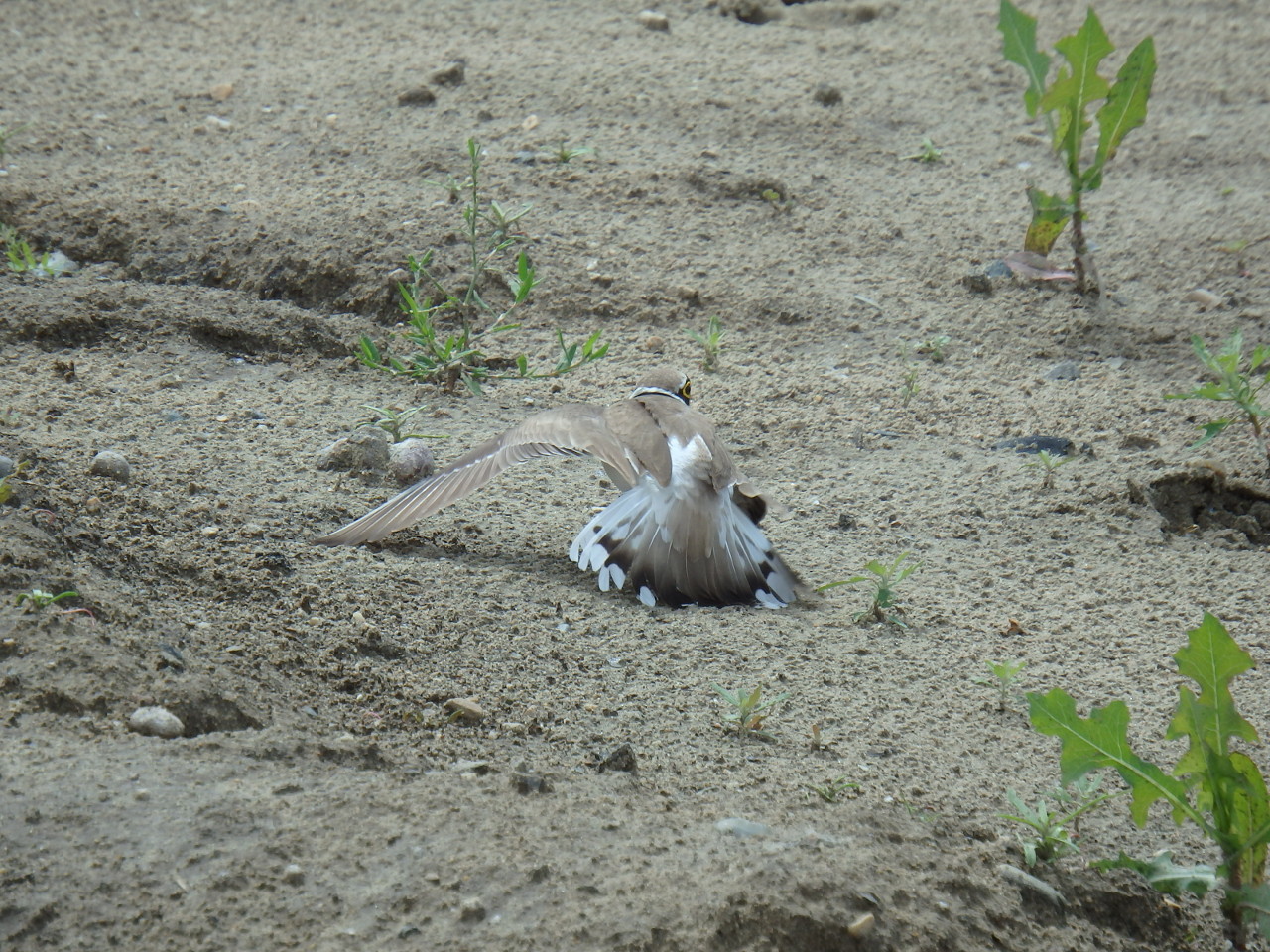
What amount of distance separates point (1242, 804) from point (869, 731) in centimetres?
85

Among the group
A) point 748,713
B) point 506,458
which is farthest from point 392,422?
point 748,713

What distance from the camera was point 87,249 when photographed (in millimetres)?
5621

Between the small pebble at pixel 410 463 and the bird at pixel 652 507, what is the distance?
0.07 meters

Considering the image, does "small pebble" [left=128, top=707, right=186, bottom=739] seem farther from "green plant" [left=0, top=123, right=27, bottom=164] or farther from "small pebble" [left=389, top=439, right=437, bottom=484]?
"green plant" [left=0, top=123, right=27, bottom=164]

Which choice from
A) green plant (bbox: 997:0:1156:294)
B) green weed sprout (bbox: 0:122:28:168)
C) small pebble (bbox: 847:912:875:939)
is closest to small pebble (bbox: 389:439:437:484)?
small pebble (bbox: 847:912:875:939)

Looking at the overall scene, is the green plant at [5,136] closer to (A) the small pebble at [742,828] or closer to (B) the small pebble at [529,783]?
(B) the small pebble at [529,783]

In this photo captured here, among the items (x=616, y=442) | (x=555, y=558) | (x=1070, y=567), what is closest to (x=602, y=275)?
(x=616, y=442)

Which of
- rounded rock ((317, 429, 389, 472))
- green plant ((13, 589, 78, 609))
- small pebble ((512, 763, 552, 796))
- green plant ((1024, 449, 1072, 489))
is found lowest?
rounded rock ((317, 429, 389, 472))

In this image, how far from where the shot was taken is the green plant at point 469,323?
4766mm

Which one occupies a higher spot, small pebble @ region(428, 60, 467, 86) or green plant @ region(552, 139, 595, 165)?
small pebble @ region(428, 60, 467, 86)

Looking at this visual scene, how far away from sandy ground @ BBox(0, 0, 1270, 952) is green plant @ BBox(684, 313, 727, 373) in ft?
0.16

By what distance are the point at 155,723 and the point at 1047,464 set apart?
9.77 feet

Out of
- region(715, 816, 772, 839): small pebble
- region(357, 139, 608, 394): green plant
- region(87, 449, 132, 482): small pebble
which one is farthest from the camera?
region(357, 139, 608, 394): green plant

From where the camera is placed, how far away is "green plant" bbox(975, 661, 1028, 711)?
3.01m
